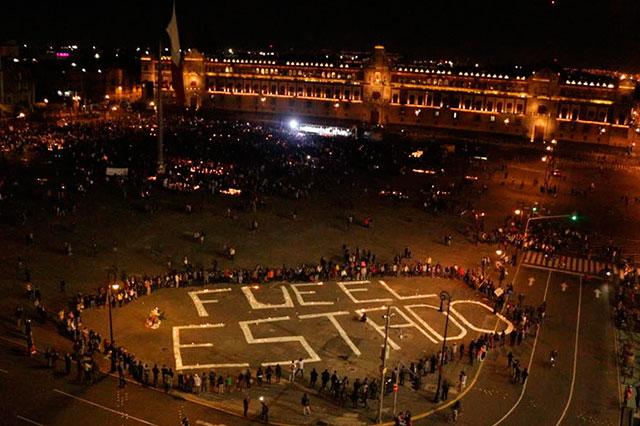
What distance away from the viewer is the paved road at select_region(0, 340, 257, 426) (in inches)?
816

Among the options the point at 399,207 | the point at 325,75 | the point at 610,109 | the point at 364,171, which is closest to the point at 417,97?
the point at 325,75

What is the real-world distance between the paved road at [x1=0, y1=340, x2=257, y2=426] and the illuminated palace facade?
9411 cm

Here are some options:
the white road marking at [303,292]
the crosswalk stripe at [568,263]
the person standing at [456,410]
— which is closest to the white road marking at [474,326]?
the white road marking at [303,292]

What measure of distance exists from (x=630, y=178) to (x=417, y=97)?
52.2 meters

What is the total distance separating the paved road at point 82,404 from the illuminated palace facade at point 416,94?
9411 centimetres

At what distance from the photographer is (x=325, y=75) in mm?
125375

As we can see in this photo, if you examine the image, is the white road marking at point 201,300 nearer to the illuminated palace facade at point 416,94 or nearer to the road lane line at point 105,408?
the road lane line at point 105,408

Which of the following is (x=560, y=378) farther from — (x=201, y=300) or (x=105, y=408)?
(x=105, y=408)

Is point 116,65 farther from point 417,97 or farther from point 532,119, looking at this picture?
point 532,119

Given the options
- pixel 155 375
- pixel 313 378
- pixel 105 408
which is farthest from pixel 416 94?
pixel 105 408

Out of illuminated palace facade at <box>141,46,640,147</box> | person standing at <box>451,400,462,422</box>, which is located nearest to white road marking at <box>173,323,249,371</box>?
person standing at <box>451,400,462,422</box>

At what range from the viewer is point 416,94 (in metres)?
119

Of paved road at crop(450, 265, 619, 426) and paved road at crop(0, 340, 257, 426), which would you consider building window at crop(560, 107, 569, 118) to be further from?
paved road at crop(0, 340, 257, 426)

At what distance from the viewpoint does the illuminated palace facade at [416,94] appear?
104 m
